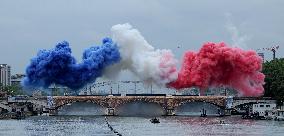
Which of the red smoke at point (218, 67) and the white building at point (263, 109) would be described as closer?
the red smoke at point (218, 67)

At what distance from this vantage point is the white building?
190 meters

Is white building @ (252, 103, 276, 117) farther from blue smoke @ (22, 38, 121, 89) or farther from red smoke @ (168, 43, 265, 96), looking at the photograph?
blue smoke @ (22, 38, 121, 89)

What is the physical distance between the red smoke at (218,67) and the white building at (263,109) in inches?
373

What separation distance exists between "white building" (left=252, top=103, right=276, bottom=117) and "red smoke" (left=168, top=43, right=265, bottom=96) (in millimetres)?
9466

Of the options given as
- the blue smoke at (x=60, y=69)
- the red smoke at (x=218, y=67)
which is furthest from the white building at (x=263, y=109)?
the blue smoke at (x=60, y=69)

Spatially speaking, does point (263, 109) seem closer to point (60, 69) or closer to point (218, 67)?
point (218, 67)

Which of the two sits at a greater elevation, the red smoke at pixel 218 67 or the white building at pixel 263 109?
the red smoke at pixel 218 67

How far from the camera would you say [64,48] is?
188m

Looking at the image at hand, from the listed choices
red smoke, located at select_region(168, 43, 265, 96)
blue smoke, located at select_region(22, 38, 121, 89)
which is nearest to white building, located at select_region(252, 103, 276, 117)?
red smoke, located at select_region(168, 43, 265, 96)

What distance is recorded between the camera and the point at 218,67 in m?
181

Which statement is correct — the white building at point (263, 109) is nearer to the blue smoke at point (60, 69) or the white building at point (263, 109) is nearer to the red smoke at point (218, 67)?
the red smoke at point (218, 67)

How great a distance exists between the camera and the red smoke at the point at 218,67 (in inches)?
7032

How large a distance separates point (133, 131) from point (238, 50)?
159 ft

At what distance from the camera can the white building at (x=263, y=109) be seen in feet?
624
